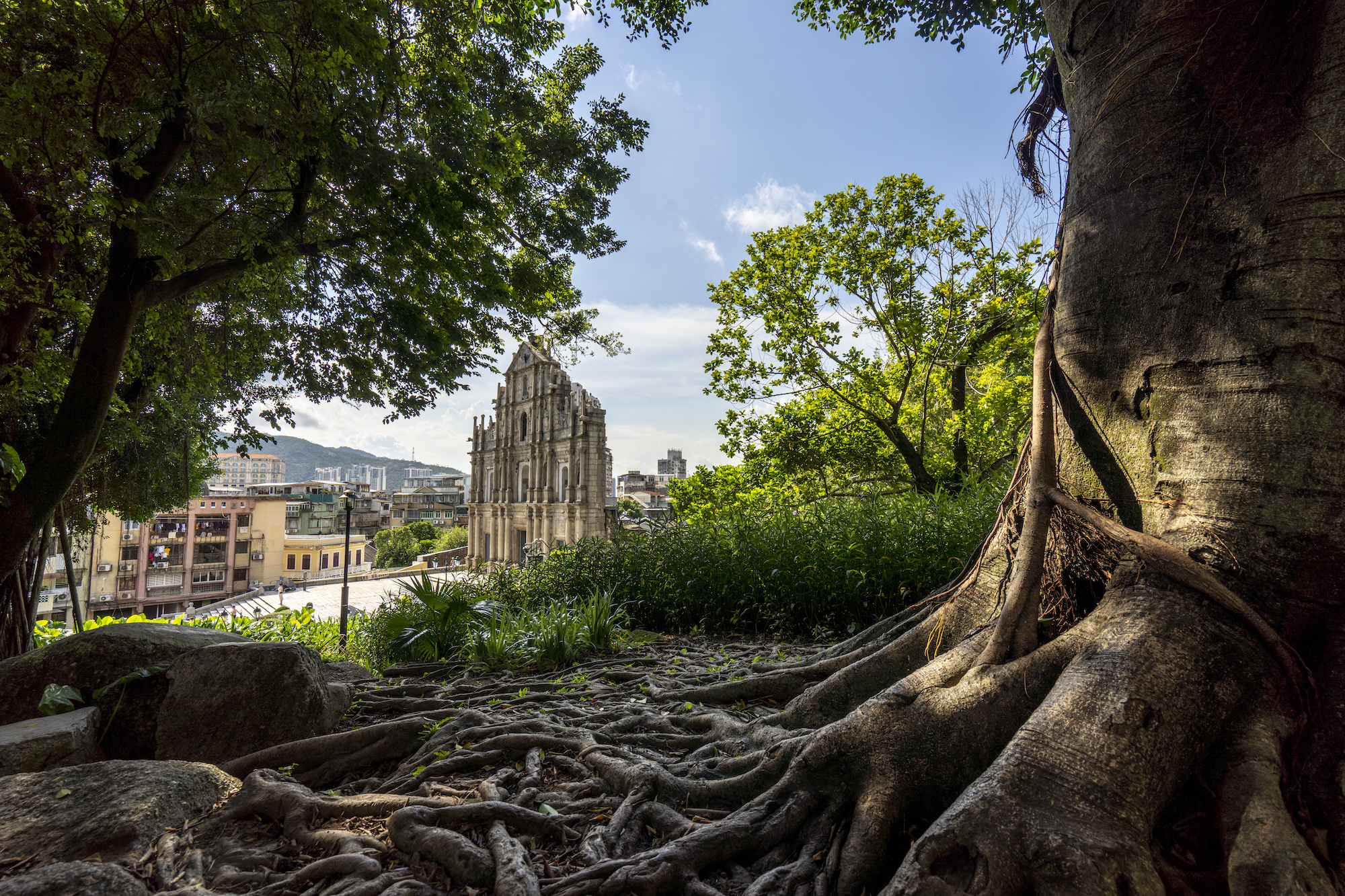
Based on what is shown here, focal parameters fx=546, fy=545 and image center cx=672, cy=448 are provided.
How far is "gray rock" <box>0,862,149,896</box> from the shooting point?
5.09 ft

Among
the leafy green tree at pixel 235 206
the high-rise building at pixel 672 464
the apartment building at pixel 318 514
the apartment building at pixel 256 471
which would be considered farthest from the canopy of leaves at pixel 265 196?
the apartment building at pixel 256 471

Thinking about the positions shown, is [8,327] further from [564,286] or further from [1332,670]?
[1332,670]

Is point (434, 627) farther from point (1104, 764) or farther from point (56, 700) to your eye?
point (1104, 764)

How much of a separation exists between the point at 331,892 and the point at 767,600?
15.8ft

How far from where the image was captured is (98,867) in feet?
5.50

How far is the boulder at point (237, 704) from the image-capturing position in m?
3.22

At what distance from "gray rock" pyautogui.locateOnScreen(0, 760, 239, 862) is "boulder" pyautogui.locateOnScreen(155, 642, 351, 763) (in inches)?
28.4

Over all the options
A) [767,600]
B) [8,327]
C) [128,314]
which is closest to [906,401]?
[767,600]

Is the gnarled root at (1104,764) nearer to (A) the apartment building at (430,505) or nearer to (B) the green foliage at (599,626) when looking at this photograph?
(B) the green foliage at (599,626)

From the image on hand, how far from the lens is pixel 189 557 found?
37156 mm

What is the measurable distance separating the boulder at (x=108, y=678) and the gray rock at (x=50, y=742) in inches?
6.3

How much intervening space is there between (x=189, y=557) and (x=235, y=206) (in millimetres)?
43959

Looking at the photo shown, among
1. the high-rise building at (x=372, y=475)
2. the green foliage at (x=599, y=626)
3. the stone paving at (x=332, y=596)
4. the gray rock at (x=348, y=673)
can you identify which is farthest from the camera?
the high-rise building at (x=372, y=475)

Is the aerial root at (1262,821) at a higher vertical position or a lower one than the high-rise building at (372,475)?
lower
